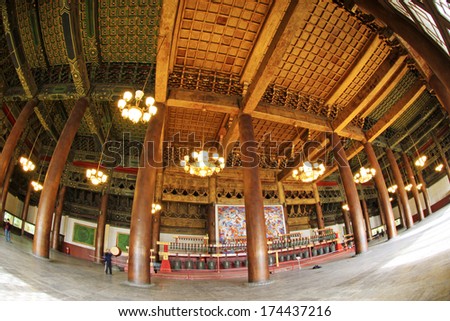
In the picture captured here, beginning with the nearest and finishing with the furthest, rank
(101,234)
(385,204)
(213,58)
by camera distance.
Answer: (213,58) → (385,204) → (101,234)

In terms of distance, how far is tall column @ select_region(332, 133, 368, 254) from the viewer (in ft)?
28.4

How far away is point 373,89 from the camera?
30.4 feet

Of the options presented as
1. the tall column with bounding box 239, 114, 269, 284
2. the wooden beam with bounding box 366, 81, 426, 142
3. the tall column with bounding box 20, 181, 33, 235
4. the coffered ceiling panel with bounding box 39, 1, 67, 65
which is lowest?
the tall column with bounding box 239, 114, 269, 284

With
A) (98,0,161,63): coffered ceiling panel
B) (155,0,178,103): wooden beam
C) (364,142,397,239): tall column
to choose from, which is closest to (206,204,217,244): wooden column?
(155,0,178,103): wooden beam

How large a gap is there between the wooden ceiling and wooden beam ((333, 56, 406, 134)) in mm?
44

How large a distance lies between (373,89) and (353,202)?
4629 mm

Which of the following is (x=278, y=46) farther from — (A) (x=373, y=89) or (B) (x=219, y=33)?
(A) (x=373, y=89)

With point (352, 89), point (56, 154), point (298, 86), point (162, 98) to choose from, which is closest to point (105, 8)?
point (162, 98)

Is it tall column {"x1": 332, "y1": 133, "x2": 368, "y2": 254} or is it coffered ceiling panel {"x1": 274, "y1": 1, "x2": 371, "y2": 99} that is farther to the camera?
tall column {"x1": 332, "y1": 133, "x2": 368, "y2": 254}

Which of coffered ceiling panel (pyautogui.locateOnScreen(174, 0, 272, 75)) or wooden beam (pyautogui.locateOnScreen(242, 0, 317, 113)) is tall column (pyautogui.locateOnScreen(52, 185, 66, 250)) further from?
wooden beam (pyautogui.locateOnScreen(242, 0, 317, 113))

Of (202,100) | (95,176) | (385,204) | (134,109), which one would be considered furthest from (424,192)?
(95,176)

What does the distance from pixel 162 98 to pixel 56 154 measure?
4.16m

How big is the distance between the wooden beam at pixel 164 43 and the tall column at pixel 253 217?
3.06m

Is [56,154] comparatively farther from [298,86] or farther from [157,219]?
[298,86]
